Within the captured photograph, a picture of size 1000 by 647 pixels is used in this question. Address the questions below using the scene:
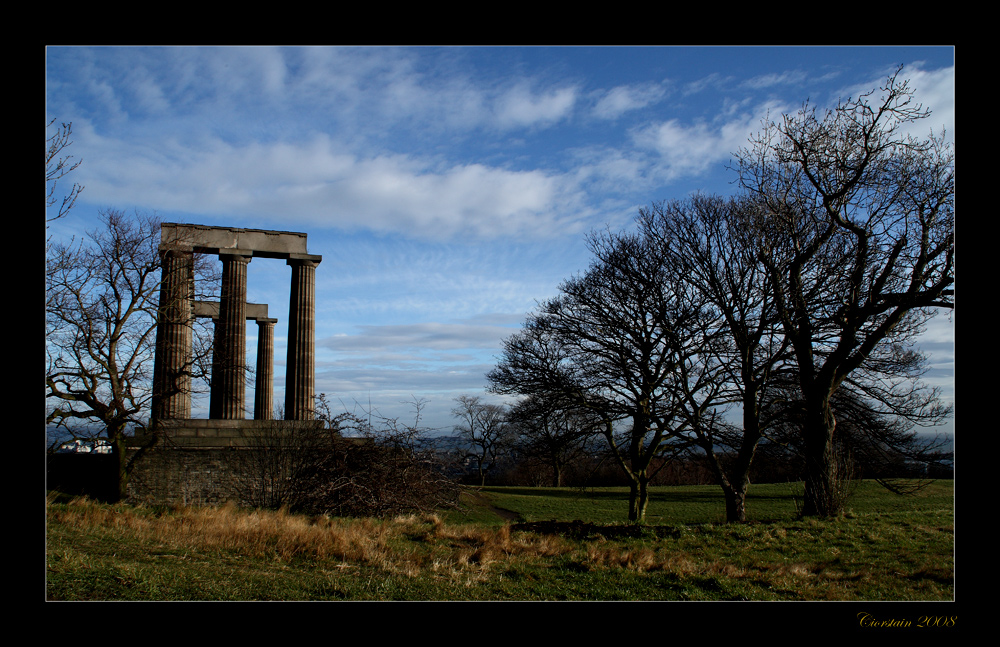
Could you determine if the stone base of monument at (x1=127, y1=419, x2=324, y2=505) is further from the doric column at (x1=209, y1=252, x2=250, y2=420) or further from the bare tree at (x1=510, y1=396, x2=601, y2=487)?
the bare tree at (x1=510, y1=396, x2=601, y2=487)

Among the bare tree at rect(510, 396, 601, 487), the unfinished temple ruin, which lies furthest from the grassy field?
the unfinished temple ruin

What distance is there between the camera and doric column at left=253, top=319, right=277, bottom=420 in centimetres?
2511

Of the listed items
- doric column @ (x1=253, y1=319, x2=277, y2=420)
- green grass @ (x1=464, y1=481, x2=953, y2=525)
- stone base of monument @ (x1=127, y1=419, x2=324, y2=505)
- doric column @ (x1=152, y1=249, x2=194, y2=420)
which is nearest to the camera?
doric column @ (x1=152, y1=249, x2=194, y2=420)

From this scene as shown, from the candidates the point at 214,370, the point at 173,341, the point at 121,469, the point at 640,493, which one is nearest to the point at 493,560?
the point at 640,493

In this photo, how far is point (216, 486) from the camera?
63.1 ft

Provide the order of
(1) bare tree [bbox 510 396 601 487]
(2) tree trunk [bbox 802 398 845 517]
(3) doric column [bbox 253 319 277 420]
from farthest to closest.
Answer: (3) doric column [bbox 253 319 277 420], (1) bare tree [bbox 510 396 601 487], (2) tree trunk [bbox 802 398 845 517]

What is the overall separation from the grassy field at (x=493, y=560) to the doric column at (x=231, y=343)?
761cm

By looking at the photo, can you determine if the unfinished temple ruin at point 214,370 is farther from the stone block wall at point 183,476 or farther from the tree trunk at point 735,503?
the tree trunk at point 735,503

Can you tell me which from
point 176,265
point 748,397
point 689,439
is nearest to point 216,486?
point 176,265

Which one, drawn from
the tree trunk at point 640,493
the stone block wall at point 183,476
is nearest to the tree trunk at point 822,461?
the tree trunk at point 640,493

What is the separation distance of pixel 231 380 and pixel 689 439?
16363 mm

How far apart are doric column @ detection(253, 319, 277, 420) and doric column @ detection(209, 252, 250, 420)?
224 cm
